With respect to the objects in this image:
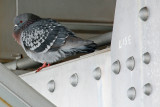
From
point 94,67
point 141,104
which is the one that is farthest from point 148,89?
point 94,67

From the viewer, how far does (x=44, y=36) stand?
2754 mm

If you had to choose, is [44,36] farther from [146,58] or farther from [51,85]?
[146,58]

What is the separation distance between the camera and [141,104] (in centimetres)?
155

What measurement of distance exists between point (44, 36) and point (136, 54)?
4.01 ft

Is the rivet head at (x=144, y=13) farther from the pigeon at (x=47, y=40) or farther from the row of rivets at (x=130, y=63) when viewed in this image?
the pigeon at (x=47, y=40)

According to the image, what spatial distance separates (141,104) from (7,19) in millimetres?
2226

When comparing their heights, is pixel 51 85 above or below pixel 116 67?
below

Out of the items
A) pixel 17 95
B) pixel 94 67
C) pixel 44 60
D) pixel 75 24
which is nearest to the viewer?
pixel 17 95

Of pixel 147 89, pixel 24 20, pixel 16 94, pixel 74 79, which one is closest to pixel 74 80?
pixel 74 79

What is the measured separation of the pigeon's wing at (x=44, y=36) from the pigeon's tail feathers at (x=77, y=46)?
4cm

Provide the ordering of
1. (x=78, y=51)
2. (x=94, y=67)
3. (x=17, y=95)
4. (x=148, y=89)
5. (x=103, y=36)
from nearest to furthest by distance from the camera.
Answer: (x=17, y=95)
(x=148, y=89)
(x=94, y=67)
(x=78, y=51)
(x=103, y=36)

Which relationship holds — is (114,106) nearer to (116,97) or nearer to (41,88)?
(116,97)

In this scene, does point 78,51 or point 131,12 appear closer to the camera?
point 131,12

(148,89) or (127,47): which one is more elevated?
(127,47)
